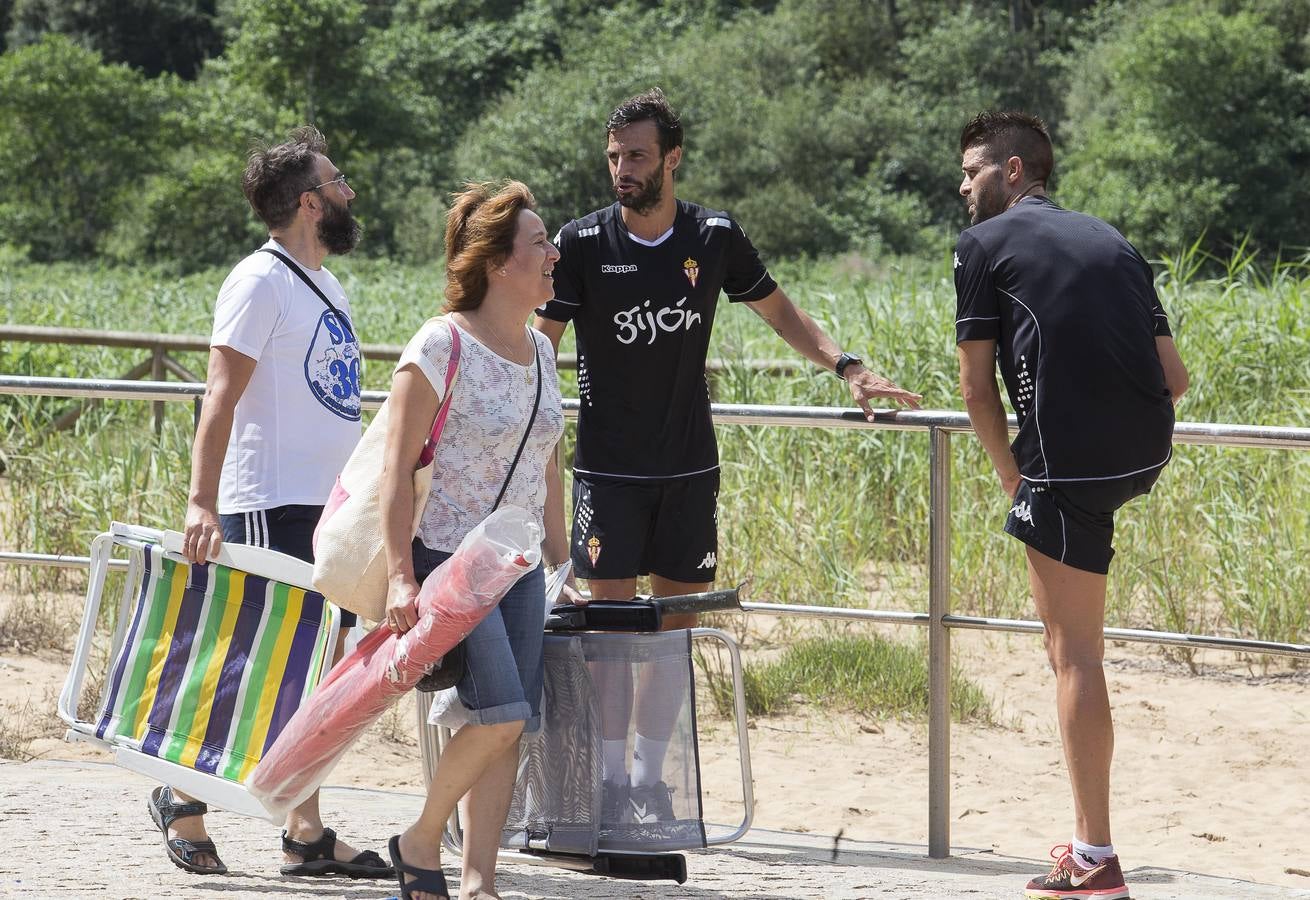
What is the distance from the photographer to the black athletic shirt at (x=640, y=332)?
11.2 feet

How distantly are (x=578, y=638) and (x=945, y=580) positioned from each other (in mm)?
960

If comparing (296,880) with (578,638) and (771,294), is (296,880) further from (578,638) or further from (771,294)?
(771,294)

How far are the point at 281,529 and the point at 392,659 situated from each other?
0.65 meters

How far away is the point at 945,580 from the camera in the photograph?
3.52m

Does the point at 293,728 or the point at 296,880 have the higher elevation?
the point at 293,728

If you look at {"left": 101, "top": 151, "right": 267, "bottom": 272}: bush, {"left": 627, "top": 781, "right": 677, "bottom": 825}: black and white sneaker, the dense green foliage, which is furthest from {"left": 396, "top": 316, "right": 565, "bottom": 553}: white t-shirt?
{"left": 101, "top": 151, "right": 267, "bottom": 272}: bush

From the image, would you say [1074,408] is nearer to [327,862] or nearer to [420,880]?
[420,880]

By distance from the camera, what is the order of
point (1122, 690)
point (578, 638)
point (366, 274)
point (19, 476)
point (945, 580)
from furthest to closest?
point (366, 274) → point (19, 476) → point (1122, 690) → point (945, 580) → point (578, 638)

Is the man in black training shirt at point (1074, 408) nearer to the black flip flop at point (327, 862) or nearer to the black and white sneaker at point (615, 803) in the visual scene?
the black and white sneaker at point (615, 803)

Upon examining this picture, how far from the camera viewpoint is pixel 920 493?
670 centimetres

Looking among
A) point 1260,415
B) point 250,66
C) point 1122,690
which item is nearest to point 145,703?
point 1122,690

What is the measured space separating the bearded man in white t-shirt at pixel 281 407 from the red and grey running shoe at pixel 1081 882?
1.37 metres

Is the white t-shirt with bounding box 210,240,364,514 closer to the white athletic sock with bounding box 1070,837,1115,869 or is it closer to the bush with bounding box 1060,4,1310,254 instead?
the white athletic sock with bounding box 1070,837,1115,869

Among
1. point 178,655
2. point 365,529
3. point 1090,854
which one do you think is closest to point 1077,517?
point 1090,854
